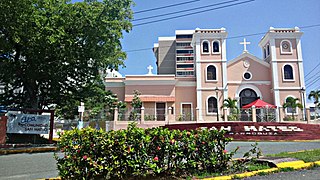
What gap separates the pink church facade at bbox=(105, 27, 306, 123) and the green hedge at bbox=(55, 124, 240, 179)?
21.4m

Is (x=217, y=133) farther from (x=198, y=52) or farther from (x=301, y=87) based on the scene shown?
(x=301, y=87)

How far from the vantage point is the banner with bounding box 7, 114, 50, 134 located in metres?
13.2

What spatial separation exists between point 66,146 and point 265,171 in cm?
442

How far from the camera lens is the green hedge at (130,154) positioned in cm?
529

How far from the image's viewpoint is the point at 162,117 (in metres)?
23.0

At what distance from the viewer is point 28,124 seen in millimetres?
13672

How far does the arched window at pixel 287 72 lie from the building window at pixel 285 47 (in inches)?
61.9

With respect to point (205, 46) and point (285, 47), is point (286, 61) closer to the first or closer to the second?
point (285, 47)

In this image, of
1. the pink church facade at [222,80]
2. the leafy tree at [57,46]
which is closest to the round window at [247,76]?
the pink church facade at [222,80]

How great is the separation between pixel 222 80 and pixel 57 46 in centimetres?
1897

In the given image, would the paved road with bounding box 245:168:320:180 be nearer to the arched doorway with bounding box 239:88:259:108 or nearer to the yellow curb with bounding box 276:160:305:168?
the yellow curb with bounding box 276:160:305:168

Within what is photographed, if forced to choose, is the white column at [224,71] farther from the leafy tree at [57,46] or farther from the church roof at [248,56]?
the leafy tree at [57,46]

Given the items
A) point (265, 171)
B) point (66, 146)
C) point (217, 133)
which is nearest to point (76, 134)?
point (66, 146)

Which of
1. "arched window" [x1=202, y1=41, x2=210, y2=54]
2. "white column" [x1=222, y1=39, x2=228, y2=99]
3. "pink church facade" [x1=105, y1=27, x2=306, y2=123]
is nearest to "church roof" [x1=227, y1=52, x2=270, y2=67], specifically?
"pink church facade" [x1=105, y1=27, x2=306, y2=123]
